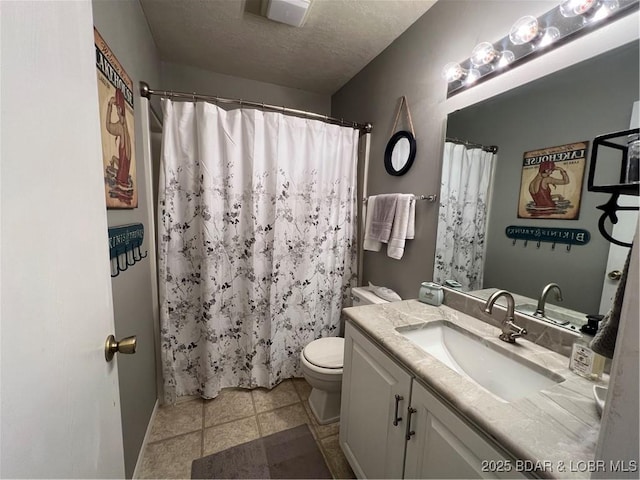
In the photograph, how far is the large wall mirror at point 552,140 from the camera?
2.68 ft

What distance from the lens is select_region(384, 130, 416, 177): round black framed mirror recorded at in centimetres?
157

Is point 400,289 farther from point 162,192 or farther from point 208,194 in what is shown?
point 162,192

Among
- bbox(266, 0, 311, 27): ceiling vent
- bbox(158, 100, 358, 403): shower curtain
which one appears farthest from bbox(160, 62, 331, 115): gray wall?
bbox(266, 0, 311, 27): ceiling vent

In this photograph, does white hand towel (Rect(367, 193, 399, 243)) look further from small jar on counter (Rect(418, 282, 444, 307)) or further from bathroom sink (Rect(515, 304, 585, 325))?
bathroom sink (Rect(515, 304, 585, 325))

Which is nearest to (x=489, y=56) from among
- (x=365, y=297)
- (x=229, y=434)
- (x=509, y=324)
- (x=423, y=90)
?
(x=423, y=90)

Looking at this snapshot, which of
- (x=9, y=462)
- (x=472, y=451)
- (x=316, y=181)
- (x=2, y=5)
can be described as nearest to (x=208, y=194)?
(x=316, y=181)

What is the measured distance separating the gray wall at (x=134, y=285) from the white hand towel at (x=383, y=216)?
1.40 meters

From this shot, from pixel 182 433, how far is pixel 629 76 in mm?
2526

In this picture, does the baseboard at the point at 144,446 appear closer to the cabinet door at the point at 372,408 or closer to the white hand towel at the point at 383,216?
the cabinet door at the point at 372,408

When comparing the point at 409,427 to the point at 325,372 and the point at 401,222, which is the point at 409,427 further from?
the point at 401,222

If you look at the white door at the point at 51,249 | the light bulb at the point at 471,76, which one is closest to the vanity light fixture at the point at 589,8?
the light bulb at the point at 471,76

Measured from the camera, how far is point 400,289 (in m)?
1.69

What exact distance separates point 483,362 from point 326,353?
897 mm

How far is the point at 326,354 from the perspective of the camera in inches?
63.0
